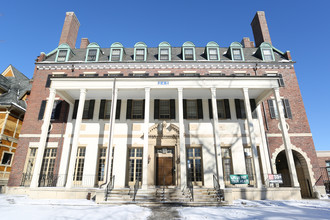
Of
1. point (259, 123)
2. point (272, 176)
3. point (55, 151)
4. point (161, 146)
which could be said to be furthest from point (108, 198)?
point (259, 123)

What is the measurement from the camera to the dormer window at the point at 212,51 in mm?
19703

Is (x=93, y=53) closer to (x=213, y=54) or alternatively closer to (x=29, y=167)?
(x=29, y=167)

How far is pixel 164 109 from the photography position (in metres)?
16.9

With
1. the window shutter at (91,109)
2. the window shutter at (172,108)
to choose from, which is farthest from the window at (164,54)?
the window shutter at (91,109)

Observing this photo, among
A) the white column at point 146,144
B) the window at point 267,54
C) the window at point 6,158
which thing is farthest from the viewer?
the window at point 267,54

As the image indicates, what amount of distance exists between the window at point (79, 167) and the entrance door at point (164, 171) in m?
6.21

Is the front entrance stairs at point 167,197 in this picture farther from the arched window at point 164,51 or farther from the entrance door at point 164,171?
the arched window at point 164,51

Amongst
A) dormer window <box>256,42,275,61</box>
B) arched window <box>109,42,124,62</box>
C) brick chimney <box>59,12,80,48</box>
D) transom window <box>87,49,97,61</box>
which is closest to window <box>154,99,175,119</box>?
arched window <box>109,42,124,62</box>

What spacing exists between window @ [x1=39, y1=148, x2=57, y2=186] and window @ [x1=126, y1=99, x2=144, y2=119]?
7148mm

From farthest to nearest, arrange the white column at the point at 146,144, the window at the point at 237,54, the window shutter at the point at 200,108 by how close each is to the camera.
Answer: the window at the point at 237,54
the window shutter at the point at 200,108
the white column at the point at 146,144

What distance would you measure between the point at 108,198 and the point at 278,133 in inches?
579

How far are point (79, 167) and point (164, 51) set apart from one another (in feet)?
45.1

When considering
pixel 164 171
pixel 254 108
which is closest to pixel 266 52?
pixel 254 108

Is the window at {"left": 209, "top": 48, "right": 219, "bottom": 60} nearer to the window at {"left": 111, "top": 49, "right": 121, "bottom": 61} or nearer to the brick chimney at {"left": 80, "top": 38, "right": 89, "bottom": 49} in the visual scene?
the window at {"left": 111, "top": 49, "right": 121, "bottom": 61}
